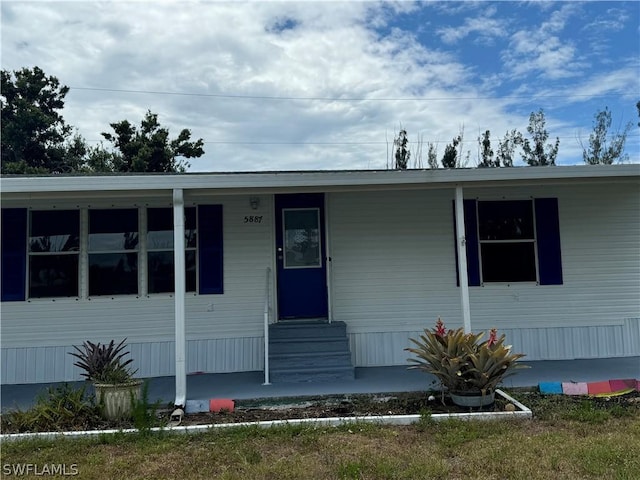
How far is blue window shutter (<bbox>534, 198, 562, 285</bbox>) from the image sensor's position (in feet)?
21.9

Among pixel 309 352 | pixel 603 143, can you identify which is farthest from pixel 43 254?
pixel 603 143

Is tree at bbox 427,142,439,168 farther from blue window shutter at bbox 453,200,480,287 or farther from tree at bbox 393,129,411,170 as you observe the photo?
blue window shutter at bbox 453,200,480,287

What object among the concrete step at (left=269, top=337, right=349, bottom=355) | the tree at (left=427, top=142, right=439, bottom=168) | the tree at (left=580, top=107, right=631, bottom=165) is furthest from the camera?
the tree at (left=580, top=107, right=631, bottom=165)

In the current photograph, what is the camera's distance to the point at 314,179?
17.2 ft

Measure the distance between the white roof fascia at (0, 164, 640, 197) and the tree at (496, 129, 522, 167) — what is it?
18.8 meters

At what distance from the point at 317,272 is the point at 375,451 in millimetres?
3181

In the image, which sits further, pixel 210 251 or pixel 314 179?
pixel 210 251

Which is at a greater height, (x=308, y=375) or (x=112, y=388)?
(x=112, y=388)

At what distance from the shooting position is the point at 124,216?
6.45 metres

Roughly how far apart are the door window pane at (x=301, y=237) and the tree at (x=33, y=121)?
58.2 feet

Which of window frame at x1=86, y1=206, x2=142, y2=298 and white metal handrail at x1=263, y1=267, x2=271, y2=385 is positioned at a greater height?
window frame at x1=86, y1=206, x2=142, y2=298

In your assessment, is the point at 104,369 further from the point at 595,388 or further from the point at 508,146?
the point at 508,146

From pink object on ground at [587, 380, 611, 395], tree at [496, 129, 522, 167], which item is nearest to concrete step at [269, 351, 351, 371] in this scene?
pink object on ground at [587, 380, 611, 395]

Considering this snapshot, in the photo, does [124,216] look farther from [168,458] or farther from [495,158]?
[495,158]
